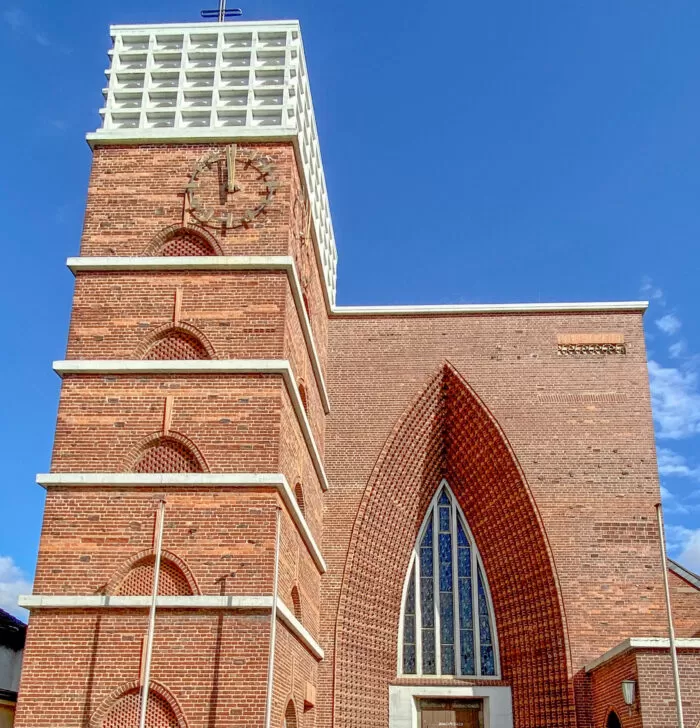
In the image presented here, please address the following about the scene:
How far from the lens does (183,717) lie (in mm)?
13742

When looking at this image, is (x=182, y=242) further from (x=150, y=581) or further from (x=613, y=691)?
(x=613, y=691)

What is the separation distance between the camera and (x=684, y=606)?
795 inches

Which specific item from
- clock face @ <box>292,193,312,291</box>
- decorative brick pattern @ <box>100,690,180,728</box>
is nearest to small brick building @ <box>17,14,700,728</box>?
decorative brick pattern @ <box>100,690,180,728</box>

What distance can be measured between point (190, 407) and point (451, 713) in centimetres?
972

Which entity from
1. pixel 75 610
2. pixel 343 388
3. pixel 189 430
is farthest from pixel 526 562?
pixel 75 610

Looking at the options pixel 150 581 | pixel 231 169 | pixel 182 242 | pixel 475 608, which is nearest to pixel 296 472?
pixel 150 581

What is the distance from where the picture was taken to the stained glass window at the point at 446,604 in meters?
21.3

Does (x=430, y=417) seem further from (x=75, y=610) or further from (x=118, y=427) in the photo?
(x=75, y=610)

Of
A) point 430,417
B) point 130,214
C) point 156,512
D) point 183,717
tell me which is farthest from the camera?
point 430,417

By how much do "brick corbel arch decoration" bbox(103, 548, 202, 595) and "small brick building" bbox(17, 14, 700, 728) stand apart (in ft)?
0.10

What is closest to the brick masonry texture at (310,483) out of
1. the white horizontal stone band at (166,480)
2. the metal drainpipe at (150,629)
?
the white horizontal stone band at (166,480)

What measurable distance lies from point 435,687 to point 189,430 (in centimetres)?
900

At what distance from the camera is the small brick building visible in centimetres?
1441

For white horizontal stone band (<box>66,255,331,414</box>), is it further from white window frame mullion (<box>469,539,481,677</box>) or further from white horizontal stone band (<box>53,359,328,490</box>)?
white window frame mullion (<box>469,539,481,677</box>)
